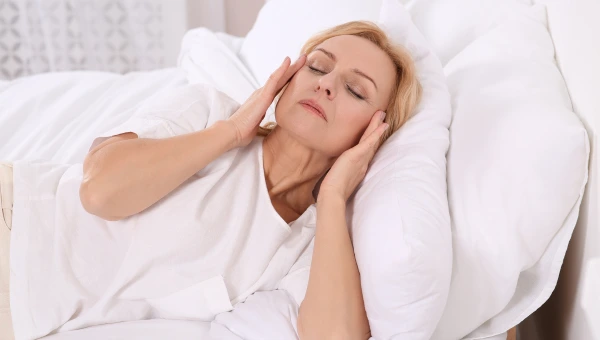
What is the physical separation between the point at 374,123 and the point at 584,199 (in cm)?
46

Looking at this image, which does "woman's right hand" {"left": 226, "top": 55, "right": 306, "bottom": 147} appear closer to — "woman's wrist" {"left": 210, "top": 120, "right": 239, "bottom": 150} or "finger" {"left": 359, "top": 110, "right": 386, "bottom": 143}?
"woman's wrist" {"left": 210, "top": 120, "right": 239, "bottom": 150}

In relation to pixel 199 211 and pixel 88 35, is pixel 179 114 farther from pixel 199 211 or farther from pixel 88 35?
pixel 88 35

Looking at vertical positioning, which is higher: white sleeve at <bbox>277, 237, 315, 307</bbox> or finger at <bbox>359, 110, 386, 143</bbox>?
finger at <bbox>359, 110, 386, 143</bbox>

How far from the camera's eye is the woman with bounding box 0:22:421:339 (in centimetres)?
123

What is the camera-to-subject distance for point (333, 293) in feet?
3.77

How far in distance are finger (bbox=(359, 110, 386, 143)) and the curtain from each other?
208 centimetres

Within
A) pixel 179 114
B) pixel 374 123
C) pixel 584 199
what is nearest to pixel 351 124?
pixel 374 123

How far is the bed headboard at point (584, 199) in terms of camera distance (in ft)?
3.33

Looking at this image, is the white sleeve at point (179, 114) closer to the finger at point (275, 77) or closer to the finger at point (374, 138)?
the finger at point (275, 77)

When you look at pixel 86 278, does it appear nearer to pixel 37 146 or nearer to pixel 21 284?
pixel 21 284

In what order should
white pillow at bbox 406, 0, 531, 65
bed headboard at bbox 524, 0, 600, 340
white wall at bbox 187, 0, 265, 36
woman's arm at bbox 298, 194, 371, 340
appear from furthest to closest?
1. white wall at bbox 187, 0, 265, 36
2. white pillow at bbox 406, 0, 531, 65
3. woman's arm at bbox 298, 194, 371, 340
4. bed headboard at bbox 524, 0, 600, 340

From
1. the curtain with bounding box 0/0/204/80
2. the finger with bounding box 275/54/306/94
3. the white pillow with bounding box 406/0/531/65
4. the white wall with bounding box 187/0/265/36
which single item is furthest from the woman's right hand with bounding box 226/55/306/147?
the white wall with bounding box 187/0/265/36

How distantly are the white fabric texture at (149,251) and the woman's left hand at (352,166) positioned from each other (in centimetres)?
15

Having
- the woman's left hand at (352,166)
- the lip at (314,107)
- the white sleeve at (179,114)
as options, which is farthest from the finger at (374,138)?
the white sleeve at (179,114)
